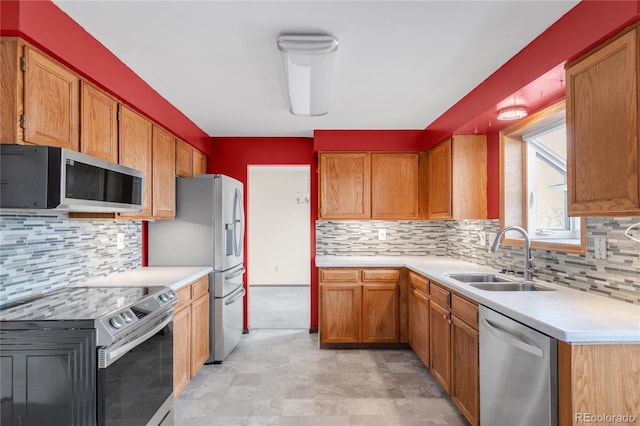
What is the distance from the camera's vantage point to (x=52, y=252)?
2.11 meters

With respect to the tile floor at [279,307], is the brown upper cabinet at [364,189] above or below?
above

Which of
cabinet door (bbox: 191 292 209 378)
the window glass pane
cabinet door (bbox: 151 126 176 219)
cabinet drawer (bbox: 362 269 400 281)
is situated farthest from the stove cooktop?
the window glass pane

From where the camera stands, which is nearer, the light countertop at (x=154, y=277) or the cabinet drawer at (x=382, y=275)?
the light countertop at (x=154, y=277)

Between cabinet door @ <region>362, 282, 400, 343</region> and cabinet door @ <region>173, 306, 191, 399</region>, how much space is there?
5.44 feet

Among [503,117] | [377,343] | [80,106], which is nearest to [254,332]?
[377,343]

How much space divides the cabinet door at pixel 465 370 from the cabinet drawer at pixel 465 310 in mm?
36

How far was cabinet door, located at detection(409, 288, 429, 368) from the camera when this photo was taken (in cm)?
296

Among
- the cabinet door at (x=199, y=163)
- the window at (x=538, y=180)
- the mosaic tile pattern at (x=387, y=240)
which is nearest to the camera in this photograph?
the window at (x=538, y=180)

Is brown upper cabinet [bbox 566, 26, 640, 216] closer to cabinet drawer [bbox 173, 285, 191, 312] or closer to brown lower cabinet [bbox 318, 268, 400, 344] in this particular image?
brown lower cabinet [bbox 318, 268, 400, 344]

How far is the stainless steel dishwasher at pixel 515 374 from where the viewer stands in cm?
144

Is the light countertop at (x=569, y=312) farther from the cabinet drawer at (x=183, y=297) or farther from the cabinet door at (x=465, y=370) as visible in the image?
the cabinet drawer at (x=183, y=297)

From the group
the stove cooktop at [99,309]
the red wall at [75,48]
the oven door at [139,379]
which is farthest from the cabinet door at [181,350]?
the red wall at [75,48]

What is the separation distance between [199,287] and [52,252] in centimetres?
111

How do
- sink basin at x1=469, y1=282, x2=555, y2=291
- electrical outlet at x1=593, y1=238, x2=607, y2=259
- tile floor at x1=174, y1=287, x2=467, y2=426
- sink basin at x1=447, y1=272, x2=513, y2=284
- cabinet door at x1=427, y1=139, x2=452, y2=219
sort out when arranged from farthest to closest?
cabinet door at x1=427, y1=139, x2=452, y2=219 < sink basin at x1=447, y1=272, x2=513, y2=284 < tile floor at x1=174, y1=287, x2=467, y2=426 < sink basin at x1=469, y1=282, x2=555, y2=291 < electrical outlet at x1=593, y1=238, x2=607, y2=259
